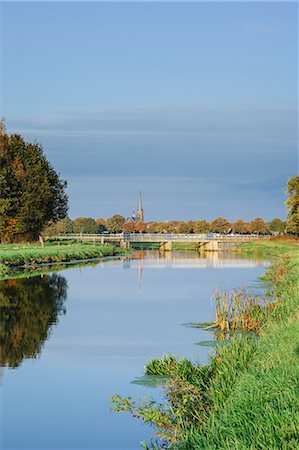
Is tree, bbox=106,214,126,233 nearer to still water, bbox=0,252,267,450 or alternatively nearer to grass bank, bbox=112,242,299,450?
still water, bbox=0,252,267,450

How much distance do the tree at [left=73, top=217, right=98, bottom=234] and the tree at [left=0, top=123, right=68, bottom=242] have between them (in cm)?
5462

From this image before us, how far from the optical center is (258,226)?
149 meters

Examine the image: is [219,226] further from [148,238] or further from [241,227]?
[148,238]

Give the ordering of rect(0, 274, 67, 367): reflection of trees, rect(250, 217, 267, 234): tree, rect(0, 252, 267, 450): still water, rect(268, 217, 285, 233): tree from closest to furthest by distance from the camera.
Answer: rect(0, 252, 267, 450): still water < rect(0, 274, 67, 367): reflection of trees < rect(268, 217, 285, 233): tree < rect(250, 217, 267, 234): tree

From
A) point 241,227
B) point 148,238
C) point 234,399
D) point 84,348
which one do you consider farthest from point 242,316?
point 241,227

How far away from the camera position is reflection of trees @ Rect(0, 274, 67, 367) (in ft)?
66.3

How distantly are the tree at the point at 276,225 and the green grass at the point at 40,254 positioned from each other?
6398 cm

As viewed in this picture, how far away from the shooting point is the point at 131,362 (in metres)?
18.6

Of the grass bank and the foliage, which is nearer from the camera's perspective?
the grass bank

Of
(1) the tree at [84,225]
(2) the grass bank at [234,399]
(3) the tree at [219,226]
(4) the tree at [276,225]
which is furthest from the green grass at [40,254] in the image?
(3) the tree at [219,226]

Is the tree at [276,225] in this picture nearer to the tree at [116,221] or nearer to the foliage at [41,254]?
the tree at [116,221]

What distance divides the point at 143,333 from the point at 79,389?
301 inches

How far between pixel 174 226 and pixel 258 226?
19.9 meters

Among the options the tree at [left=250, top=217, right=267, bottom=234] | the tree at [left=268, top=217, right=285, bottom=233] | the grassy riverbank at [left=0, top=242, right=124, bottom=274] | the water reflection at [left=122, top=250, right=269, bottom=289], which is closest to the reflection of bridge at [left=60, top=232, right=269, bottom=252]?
the grassy riverbank at [left=0, top=242, right=124, bottom=274]
